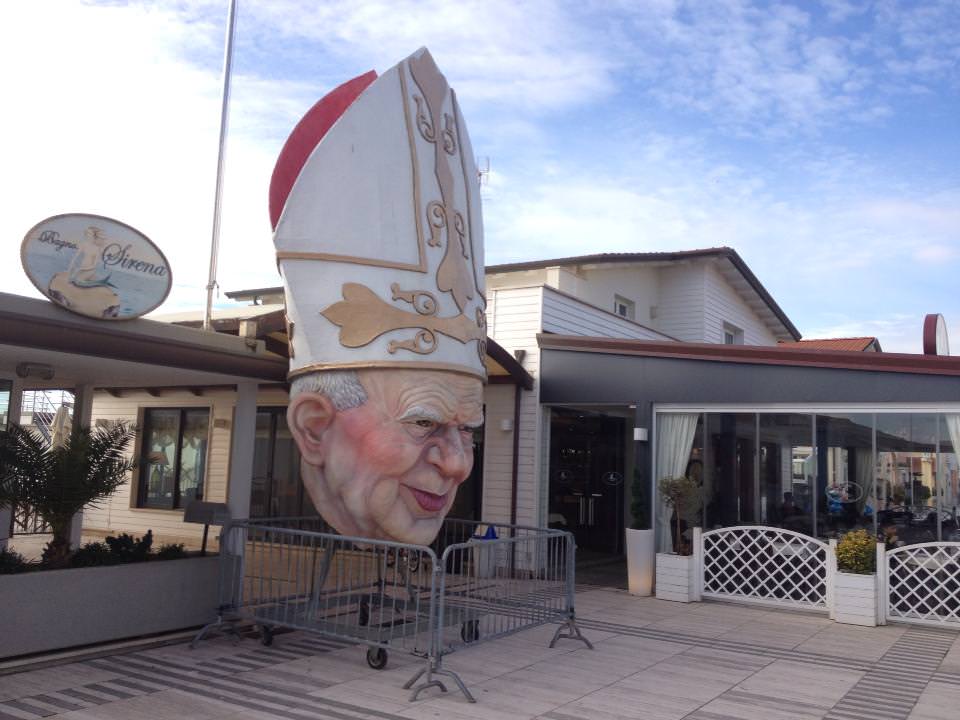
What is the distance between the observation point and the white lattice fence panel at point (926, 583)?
32.2 feet

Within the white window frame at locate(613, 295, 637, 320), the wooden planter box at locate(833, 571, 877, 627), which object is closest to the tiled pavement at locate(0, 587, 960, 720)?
the wooden planter box at locate(833, 571, 877, 627)

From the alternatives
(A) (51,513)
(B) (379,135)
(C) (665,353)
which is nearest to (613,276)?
(C) (665,353)

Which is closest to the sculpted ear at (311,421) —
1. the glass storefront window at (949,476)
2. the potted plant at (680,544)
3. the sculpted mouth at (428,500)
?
the sculpted mouth at (428,500)

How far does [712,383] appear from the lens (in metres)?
12.0

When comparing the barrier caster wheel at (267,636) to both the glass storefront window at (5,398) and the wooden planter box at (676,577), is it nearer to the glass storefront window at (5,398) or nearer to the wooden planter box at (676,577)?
the glass storefront window at (5,398)

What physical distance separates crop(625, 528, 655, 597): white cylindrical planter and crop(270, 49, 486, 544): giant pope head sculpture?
4.86m

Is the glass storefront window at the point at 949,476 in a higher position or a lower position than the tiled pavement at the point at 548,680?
higher

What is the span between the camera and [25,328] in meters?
6.70

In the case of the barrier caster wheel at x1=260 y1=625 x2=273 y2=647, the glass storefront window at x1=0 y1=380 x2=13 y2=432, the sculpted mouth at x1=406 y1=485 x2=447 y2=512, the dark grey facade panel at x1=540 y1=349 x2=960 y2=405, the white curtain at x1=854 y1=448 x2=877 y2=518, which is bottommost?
the barrier caster wheel at x1=260 y1=625 x2=273 y2=647

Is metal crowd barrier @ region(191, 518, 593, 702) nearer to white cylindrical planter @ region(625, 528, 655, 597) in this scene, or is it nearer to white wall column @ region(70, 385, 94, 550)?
white wall column @ region(70, 385, 94, 550)

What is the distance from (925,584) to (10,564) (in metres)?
9.68

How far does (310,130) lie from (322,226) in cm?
112

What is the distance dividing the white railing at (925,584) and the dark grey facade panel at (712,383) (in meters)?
1.86

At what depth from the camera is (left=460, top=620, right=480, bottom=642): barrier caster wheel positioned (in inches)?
310
